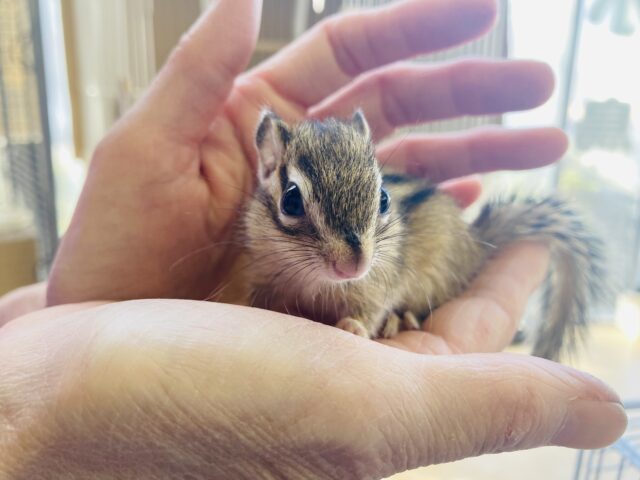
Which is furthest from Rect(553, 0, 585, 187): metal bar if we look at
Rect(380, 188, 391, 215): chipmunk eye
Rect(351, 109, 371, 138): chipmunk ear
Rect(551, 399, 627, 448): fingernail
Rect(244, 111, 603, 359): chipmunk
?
Rect(551, 399, 627, 448): fingernail

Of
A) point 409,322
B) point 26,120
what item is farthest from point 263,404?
point 26,120

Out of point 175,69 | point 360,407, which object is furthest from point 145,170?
point 360,407

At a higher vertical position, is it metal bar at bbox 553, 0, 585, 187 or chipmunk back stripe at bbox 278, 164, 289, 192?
metal bar at bbox 553, 0, 585, 187

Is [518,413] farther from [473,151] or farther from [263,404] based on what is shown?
[473,151]

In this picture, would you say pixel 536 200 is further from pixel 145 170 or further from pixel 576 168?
pixel 145 170

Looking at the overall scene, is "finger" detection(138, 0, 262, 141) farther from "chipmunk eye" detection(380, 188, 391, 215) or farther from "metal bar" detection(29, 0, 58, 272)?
"metal bar" detection(29, 0, 58, 272)
